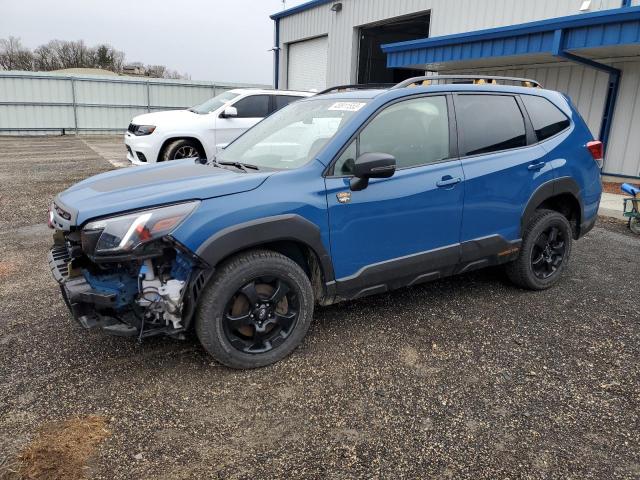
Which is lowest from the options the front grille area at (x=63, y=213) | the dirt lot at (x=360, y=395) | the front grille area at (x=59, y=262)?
the dirt lot at (x=360, y=395)

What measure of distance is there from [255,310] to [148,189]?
1.00 meters

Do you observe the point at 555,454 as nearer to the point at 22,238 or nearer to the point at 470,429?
the point at 470,429

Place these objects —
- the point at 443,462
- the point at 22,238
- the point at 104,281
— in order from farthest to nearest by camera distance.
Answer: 1. the point at 22,238
2. the point at 104,281
3. the point at 443,462

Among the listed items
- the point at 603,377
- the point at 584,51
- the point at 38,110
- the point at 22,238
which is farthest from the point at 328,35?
the point at 603,377

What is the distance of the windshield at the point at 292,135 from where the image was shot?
3518 mm

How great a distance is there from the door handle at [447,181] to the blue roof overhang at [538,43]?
20.7 feet

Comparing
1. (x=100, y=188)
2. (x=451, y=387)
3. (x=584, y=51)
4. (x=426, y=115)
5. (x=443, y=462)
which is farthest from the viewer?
(x=584, y=51)

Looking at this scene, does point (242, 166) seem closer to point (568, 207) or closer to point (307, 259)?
point (307, 259)

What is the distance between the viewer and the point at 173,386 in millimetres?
3008

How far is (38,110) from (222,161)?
70.0ft

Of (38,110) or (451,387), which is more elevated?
(38,110)

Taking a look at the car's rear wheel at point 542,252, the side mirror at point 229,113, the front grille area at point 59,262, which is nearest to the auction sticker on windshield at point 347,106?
the car's rear wheel at point 542,252

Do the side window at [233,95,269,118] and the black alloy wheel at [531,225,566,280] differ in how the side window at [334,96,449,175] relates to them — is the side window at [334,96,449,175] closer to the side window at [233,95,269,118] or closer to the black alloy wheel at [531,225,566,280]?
the black alloy wheel at [531,225,566,280]

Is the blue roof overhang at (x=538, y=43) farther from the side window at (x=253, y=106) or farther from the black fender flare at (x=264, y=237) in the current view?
the black fender flare at (x=264, y=237)
